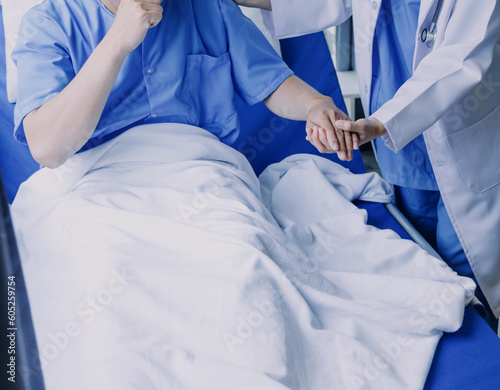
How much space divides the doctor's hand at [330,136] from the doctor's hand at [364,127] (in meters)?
0.01

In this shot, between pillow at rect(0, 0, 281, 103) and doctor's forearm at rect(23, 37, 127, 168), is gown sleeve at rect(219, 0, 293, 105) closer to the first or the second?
doctor's forearm at rect(23, 37, 127, 168)

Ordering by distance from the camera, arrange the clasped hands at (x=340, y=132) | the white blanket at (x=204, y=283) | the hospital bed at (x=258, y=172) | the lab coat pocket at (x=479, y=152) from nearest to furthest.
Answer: the hospital bed at (x=258, y=172) → the white blanket at (x=204, y=283) → the clasped hands at (x=340, y=132) → the lab coat pocket at (x=479, y=152)

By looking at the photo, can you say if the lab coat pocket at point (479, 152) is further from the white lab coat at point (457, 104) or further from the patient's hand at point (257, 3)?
the patient's hand at point (257, 3)

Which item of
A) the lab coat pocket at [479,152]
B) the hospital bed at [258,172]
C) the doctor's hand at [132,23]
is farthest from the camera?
the lab coat pocket at [479,152]

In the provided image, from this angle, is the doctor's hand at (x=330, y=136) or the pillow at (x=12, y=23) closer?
the doctor's hand at (x=330, y=136)

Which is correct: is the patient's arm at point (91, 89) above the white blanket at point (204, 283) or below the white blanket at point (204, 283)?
above

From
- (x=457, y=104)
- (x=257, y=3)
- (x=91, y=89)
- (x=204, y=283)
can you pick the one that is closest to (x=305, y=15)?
(x=257, y=3)

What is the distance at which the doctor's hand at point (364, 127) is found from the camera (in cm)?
120

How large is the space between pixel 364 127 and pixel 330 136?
8cm

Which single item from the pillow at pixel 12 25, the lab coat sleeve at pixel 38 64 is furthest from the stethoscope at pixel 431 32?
the pillow at pixel 12 25

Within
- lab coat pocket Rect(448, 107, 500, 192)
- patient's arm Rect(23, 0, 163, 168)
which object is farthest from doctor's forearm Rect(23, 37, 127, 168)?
lab coat pocket Rect(448, 107, 500, 192)

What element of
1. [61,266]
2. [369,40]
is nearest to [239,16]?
[369,40]

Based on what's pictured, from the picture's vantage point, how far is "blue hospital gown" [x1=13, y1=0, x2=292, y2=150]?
1.21m

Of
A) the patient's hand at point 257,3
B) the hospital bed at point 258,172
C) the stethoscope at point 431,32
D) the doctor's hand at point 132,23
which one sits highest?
the doctor's hand at point 132,23
